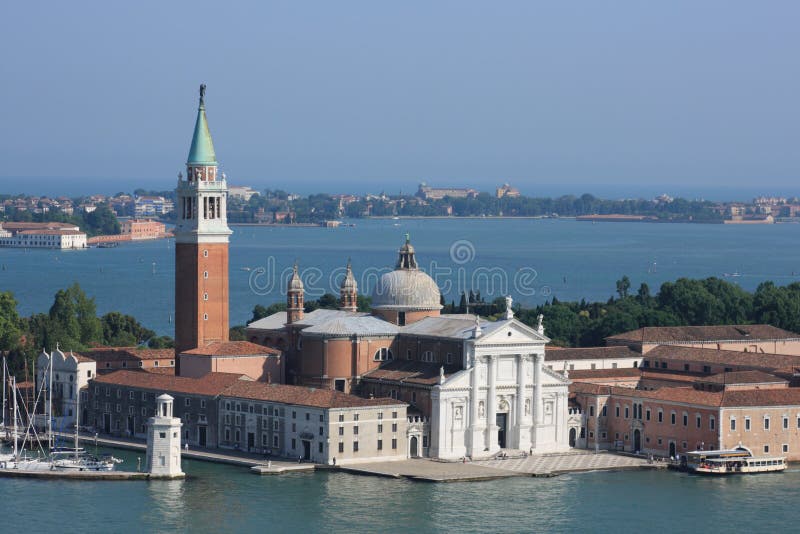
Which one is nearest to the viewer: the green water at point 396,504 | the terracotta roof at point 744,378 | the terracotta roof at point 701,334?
the green water at point 396,504

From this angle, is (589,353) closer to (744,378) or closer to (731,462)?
(744,378)

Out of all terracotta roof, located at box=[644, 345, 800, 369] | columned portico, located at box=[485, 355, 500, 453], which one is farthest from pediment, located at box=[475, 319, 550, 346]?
terracotta roof, located at box=[644, 345, 800, 369]

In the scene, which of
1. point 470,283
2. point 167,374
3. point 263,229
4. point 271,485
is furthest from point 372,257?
point 271,485

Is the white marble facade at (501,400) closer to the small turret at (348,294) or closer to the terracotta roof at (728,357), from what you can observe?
the terracotta roof at (728,357)

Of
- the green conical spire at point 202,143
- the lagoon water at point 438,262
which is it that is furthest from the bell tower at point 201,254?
the lagoon water at point 438,262

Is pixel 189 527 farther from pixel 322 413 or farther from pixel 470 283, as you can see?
pixel 470 283

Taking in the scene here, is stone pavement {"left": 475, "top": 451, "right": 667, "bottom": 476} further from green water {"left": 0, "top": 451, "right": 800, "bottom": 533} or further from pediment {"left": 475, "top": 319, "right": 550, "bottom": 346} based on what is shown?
pediment {"left": 475, "top": 319, "right": 550, "bottom": 346}

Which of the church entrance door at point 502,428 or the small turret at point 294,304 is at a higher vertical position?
the small turret at point 294,304
